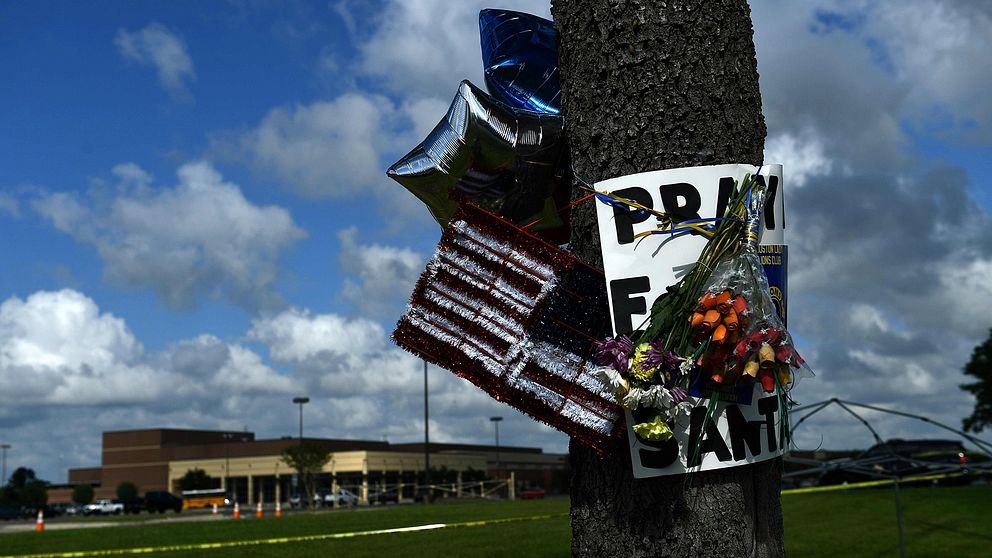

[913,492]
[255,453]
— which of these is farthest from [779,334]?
[255,453]

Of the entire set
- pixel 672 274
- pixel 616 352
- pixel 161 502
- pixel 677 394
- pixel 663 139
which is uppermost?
pixel 663 139

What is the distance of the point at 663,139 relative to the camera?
8.41 feet

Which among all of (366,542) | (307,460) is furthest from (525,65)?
(307,460)

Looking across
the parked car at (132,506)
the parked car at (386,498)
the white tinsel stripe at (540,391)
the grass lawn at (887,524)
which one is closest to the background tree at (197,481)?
the parked car at (132,506)

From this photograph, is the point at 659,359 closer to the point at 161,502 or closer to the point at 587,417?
the point at 587,417

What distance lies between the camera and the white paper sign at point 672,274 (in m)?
2.44

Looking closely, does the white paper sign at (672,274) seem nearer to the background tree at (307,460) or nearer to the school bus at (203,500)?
the background tree at (307,460)

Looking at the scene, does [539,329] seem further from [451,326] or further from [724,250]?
[724,250]

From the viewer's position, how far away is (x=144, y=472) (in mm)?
103188

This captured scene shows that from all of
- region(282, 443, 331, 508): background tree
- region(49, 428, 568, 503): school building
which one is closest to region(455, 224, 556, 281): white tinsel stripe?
region(282, 443, 331, 508): background tree

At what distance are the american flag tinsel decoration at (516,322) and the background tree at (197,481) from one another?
310 feet

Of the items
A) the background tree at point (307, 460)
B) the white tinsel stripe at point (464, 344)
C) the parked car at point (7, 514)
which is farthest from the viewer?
the background tree at point (307, 460)

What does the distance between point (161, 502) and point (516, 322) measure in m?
68.9

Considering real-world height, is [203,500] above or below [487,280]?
below
